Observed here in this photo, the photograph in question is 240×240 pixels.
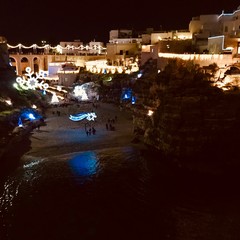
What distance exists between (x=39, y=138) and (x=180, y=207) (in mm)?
22446

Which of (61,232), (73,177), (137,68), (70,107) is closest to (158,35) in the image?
(137,68)

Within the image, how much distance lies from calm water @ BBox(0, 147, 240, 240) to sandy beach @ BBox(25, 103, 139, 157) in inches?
127

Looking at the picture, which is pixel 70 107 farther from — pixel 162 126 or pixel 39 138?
pixel 162 126

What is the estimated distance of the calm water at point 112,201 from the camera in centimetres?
2080

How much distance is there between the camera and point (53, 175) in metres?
29.0

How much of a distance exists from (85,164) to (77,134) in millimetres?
10301

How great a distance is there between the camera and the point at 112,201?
24594mm

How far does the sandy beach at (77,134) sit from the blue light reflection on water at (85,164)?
1755mm

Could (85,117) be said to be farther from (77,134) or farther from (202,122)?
(202,122)

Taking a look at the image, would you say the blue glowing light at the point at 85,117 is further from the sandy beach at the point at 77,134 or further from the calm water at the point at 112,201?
the calm water at the point at 112,201

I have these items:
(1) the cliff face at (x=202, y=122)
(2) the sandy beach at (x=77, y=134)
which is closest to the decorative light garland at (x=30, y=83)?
(2) the sandy beach at (x=77, y=134)

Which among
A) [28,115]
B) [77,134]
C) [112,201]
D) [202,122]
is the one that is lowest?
[112,201]

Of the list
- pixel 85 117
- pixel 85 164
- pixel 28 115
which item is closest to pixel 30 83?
pixel 28 115

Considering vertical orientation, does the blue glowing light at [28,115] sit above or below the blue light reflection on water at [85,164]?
above
